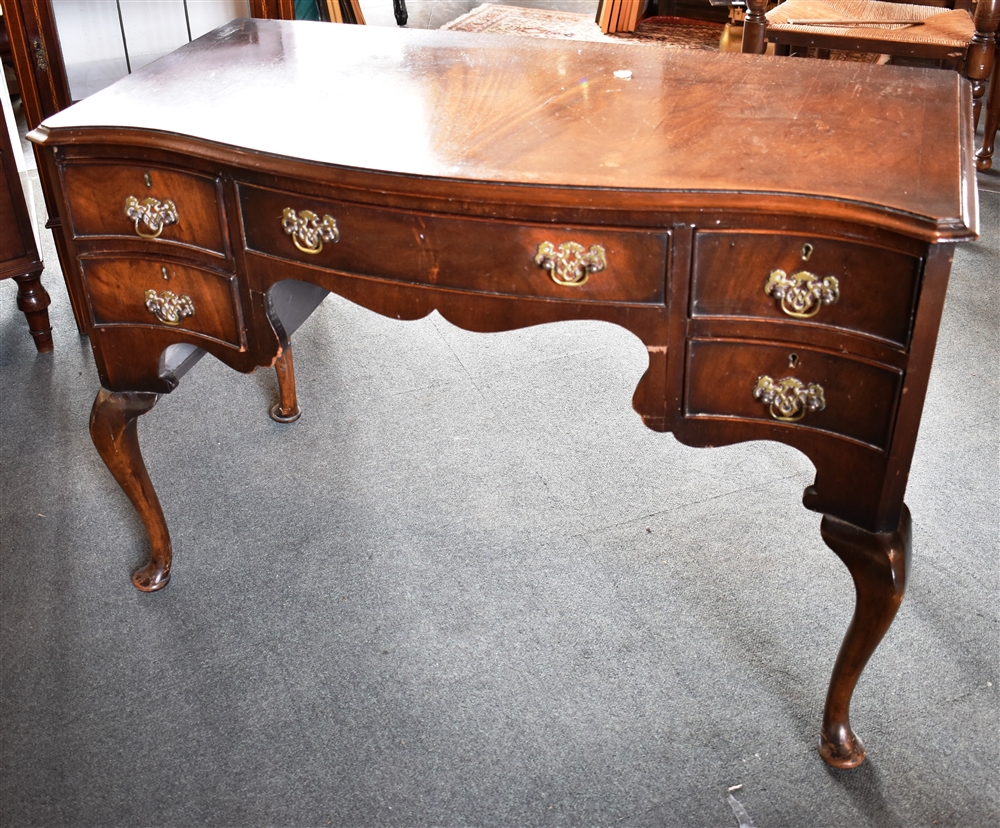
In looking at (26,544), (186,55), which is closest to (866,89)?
(186,55)

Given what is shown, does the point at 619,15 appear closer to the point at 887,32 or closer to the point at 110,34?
the point at 887,32

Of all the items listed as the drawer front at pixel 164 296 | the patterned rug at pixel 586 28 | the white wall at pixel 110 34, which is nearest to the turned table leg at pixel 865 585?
the drawer front at pixel 164 296

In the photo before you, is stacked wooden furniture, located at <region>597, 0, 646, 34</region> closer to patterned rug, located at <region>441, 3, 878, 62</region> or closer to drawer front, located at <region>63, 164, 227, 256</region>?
patterned rug, located at <region>441, 3, 878, 62</region>

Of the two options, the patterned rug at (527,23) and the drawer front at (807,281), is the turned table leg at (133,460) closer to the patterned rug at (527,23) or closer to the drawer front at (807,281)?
the drawer front at (807,281)

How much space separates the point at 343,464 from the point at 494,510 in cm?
35

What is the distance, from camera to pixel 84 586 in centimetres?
183

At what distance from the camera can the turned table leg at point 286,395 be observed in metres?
2.23

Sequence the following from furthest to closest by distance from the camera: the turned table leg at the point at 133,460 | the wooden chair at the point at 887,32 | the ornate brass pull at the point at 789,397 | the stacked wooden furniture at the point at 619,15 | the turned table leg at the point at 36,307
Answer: the stacked wooden furniture at the point at 619,15
the wooden chair at the point at 887,32
the turned table leg at the point at 36,307
the turned table leg at the point at 133,460
the ornate brass pull at the point at 789,397

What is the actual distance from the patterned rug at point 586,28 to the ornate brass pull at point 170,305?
3.06 metres

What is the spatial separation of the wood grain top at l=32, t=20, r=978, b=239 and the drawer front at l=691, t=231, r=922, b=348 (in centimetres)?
6

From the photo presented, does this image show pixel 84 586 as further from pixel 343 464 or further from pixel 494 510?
pixel 494 510

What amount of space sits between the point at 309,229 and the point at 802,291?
62 centimetres

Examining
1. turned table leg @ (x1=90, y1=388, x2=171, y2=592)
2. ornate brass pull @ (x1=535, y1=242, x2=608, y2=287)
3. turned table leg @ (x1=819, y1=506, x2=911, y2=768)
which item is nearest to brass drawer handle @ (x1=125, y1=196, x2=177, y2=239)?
turned table leg @ (x1=90, y1=388, x2=171, y2=592)

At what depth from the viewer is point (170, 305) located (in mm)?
1498
